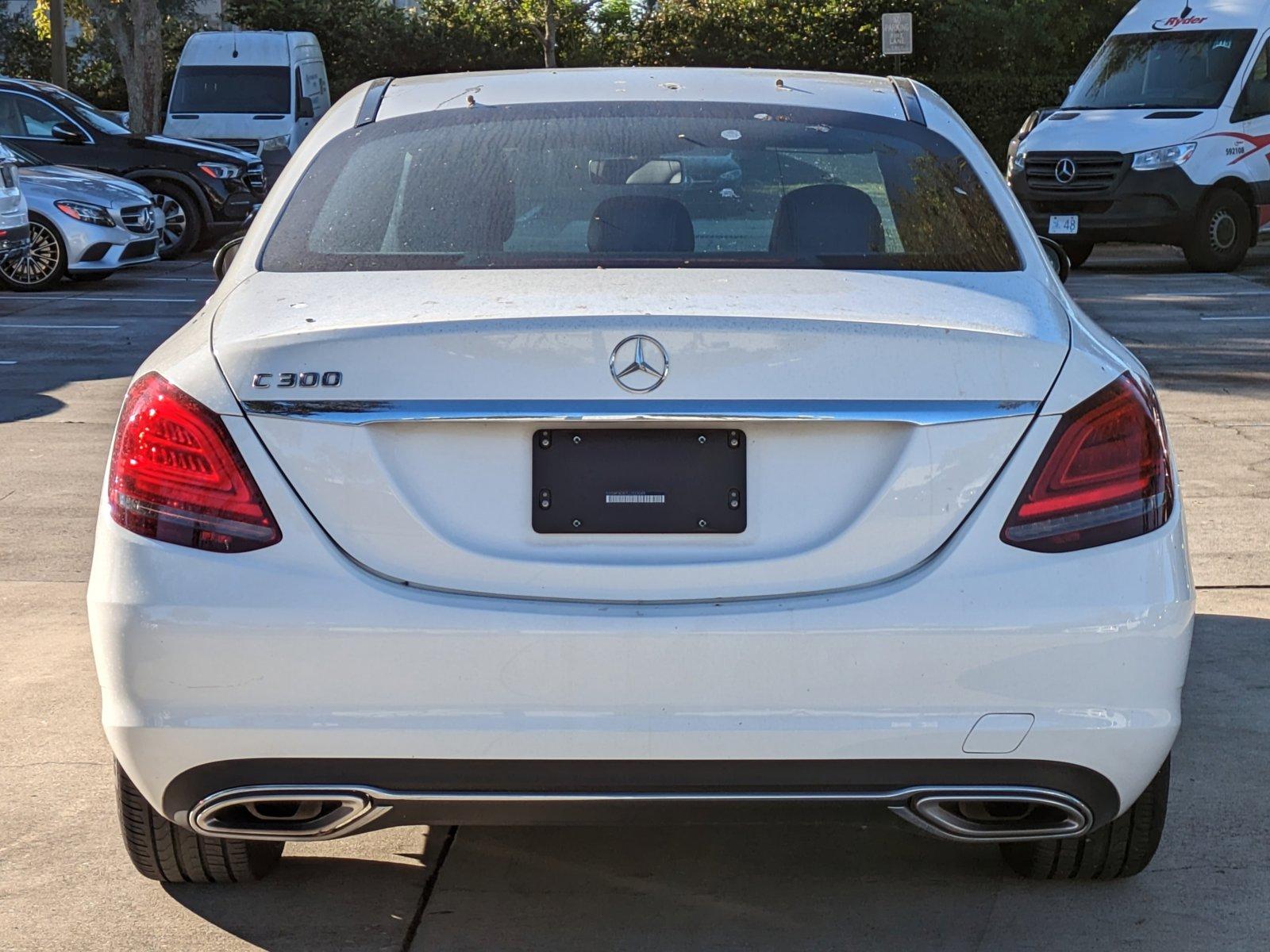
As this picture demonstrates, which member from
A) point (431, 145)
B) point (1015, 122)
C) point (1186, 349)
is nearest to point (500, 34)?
point (1015, 122)

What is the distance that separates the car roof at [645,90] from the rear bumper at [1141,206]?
13567mm

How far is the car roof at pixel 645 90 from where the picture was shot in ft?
13.3

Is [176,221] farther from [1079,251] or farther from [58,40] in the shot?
[58,40]

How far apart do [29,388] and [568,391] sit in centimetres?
853

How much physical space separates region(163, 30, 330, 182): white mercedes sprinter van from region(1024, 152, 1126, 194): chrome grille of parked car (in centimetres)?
1070

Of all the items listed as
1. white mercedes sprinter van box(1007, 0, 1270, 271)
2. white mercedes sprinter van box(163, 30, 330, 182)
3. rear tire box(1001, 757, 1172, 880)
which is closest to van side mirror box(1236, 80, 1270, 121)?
white mercedes sprinter van box(1007, 0, 1270, 271)

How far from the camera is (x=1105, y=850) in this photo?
3.57 m

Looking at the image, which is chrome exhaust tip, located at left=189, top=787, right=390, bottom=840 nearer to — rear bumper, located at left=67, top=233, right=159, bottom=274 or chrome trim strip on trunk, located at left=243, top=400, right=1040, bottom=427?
chrome trim strip on trunk, located at left=243, top=400, right=1040, bottom=427

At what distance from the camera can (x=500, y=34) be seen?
130ft

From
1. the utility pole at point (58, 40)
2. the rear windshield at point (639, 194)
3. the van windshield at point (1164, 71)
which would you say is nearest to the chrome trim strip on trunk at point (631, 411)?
the rear windshield at point (639, 194)

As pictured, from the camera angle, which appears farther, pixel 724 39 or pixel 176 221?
pixel 724 39

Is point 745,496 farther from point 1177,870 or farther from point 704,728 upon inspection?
point 1177,870

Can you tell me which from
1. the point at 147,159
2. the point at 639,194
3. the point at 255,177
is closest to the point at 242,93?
the point at 255,177

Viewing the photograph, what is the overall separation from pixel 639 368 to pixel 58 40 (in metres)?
28.6
